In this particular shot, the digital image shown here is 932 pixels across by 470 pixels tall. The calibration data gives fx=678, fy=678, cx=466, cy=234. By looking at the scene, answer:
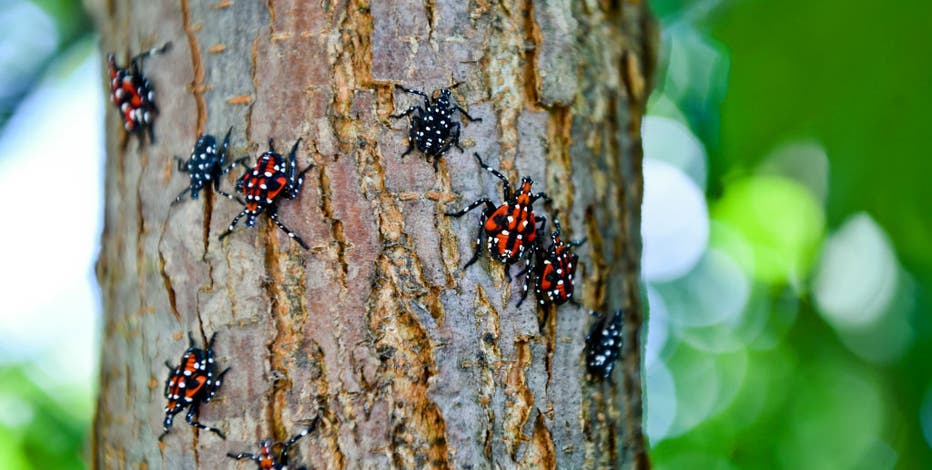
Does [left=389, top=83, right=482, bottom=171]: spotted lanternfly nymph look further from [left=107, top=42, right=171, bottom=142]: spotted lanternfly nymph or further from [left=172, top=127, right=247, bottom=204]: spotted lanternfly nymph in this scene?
[left=107, top=42, right=171, bottom=142]: spotted lanternfly nymph

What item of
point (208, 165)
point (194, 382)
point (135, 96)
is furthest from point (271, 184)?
point (135, 96)

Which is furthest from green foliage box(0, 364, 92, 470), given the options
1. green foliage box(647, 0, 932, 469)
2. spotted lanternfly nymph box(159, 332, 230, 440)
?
green foliage box(647, 0, 932, 469)

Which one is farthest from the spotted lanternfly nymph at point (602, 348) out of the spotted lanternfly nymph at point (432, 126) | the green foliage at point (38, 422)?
the green foliage at point (38, 422)

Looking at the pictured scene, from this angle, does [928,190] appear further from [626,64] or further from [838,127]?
[626,64]

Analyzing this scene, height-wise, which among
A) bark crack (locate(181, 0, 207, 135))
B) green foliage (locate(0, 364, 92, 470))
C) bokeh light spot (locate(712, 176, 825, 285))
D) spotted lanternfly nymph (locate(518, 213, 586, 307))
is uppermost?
bark crack (locate(181, 0, 207, 135))

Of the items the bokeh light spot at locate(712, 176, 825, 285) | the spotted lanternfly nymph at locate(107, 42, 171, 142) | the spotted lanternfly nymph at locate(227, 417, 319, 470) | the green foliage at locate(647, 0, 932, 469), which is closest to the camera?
the spotted lanternfly nymph at locate(227, 417, 319, 470)

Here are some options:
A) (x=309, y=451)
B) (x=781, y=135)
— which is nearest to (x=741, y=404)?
(x=781, y=135)
